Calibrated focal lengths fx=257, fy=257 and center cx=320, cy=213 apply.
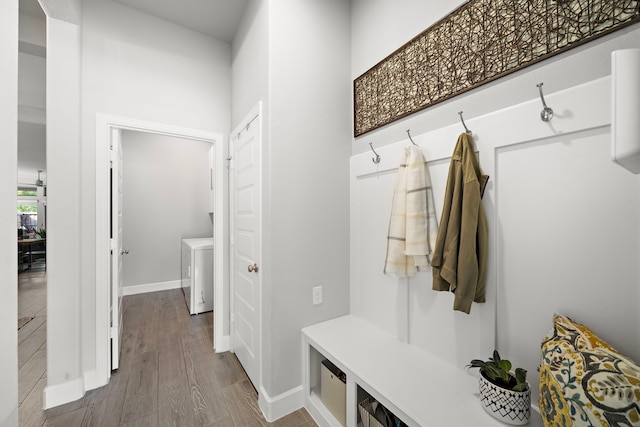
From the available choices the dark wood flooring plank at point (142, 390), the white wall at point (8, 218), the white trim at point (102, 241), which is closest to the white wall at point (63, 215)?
the white trim at point (102, 241)

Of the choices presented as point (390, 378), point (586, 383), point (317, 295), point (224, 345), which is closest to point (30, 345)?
point (224, 345)

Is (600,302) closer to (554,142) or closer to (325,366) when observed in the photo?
(554,142)

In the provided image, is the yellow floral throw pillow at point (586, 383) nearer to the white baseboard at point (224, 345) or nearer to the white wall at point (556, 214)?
the white wall at point (556, 214)

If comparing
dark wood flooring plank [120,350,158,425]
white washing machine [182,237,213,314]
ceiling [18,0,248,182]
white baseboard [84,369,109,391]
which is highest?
ceiling [18,0,248,182]

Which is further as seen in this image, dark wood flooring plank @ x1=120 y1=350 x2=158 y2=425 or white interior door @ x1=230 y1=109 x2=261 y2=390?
white interior door @ x1=230 y1=109 x2=261 y2=390

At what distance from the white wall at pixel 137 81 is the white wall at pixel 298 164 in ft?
2.11

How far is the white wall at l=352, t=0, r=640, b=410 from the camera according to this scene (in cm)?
82

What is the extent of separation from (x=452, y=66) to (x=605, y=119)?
0.65 metres

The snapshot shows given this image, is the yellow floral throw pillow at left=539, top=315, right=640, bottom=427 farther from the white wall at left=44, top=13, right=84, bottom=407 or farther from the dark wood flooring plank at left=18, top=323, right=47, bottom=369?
the dark wood flooring plank at left=18, top=323, right=47, bottom=369

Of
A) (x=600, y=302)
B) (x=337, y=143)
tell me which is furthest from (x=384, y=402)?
(x=337, y=143)

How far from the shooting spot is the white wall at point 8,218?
733 mm

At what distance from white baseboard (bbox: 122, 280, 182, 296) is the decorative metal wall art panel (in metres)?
4.07

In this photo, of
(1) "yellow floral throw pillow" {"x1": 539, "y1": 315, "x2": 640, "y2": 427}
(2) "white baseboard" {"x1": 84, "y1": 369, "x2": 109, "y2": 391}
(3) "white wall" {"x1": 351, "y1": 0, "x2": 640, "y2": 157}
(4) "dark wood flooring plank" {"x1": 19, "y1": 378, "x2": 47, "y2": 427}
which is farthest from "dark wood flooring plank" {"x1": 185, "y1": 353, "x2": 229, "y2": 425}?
(3) "white wall" {"x1": 351, "y1": 0, "x2": 640, "y2": 157}

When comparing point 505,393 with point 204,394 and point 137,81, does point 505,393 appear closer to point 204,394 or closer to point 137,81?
point 204,394
